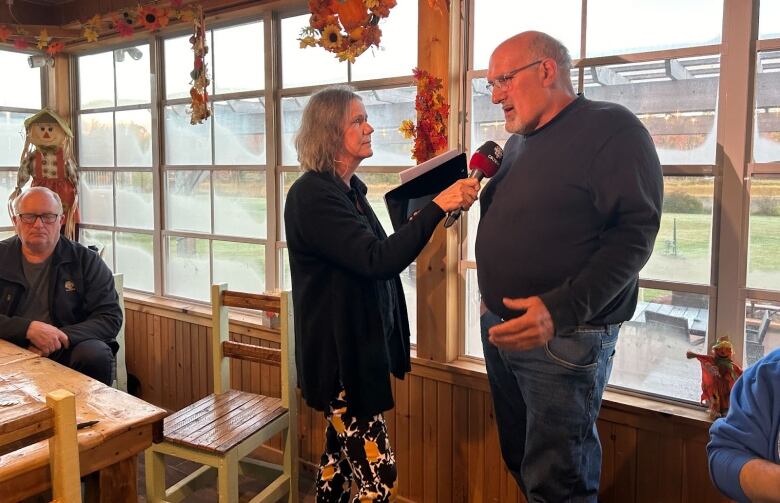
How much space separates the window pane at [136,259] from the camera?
133 inches

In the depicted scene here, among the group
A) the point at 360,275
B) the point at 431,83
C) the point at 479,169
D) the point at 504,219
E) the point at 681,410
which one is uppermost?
the point at 431,83

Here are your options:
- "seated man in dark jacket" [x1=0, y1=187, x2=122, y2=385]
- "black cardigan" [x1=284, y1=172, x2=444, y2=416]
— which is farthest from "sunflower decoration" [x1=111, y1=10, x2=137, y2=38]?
"black cardigan" [x1=284, y1=172, x2=444, y2=416]

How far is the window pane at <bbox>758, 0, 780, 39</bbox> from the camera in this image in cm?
159

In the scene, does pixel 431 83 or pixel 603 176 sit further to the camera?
pixel 431 83

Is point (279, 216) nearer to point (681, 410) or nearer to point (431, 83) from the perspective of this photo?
point (431, 83)

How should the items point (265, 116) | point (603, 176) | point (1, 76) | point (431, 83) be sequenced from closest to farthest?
point (603, 176)
point (431, 83)
point (265, 116)
point (1, 76)

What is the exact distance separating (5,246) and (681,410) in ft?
8.19

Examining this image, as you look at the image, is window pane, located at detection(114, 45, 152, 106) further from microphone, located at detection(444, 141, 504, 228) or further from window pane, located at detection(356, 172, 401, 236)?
microphone, located at detection(444, 141, 504, 228)

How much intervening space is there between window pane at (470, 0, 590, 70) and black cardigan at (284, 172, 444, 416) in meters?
0.80

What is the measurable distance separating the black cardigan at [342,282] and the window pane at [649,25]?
81 centimetres

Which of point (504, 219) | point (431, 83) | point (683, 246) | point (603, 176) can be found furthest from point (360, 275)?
point (683, 246)

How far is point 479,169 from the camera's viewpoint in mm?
1530

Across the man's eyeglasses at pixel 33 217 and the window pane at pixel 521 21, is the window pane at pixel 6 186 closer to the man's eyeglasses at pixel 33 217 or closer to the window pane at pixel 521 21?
the man's eyeglasses at pixel 33 217

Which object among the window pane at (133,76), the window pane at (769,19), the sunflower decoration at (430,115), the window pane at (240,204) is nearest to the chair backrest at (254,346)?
the window pane at (240,204)
